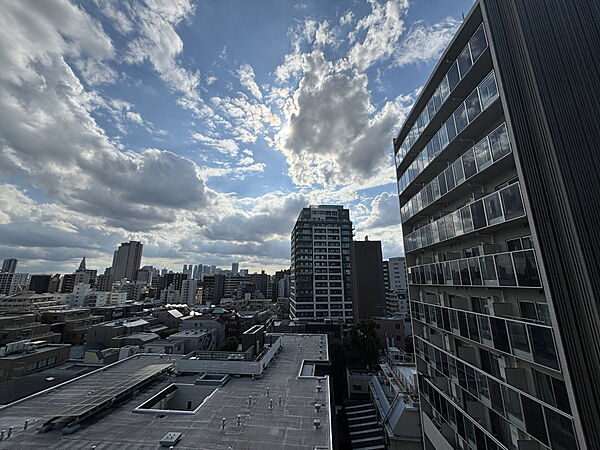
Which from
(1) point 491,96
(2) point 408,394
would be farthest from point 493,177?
(2) point 408,394

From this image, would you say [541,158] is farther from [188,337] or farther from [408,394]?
[188,337]

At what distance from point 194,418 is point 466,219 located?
1640 centimetres

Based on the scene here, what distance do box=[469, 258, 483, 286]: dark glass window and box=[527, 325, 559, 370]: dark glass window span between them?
2.27 meters

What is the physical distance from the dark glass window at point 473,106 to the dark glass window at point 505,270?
5198mm

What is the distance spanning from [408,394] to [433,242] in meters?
14.4

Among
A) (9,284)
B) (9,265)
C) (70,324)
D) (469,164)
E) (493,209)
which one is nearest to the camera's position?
(493,209)

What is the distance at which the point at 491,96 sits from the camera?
8422 mm

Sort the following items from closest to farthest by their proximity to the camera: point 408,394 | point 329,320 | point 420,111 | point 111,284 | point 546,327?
1. point 546,327
2. point 420,111
3. point 408,394
4. point 329,320
5. point 111,284

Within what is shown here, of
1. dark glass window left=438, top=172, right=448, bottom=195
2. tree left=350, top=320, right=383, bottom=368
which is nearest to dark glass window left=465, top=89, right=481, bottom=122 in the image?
dark glass window left=438, top=172, right=448, bottom=195

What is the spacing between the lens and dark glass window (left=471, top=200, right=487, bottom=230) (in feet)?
28.5

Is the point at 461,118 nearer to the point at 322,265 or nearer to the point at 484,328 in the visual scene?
the point at 484,328

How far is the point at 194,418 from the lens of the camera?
13359 mm

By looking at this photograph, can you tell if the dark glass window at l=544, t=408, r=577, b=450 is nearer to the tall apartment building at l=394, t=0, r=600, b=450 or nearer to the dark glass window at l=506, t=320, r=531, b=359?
the tall apartment building at l=394, t=0, r=600, b=450

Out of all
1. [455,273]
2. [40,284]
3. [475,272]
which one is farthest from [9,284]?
[475,272]
